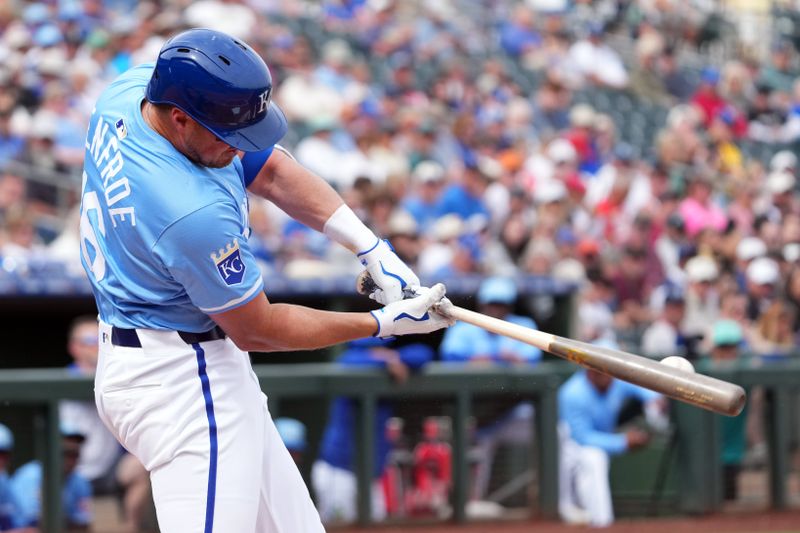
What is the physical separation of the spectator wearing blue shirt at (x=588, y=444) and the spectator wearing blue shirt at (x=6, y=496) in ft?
9.96

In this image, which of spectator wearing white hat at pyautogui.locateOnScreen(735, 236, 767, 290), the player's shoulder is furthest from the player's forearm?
spectator wearing white hat at pyautogui.locateOnScreen(735, 236, 767, 290)

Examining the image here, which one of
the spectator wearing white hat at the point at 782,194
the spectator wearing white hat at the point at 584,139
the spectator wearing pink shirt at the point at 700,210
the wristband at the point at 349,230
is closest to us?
the wristband at the point at 349,230

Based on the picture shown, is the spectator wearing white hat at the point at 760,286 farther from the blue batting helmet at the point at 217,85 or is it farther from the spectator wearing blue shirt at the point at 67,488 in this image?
the blue batting helmet at the point at 217,85

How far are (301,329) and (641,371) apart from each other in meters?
0.95

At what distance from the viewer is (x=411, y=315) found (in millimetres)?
3723

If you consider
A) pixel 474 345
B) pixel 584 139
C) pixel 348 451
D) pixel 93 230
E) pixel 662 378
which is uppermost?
pixel 584 139

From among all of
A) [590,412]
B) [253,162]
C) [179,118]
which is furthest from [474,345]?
[179,118]

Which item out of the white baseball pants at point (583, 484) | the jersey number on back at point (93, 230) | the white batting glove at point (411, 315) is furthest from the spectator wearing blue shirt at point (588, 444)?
the jersey number on back at point (93, 230)

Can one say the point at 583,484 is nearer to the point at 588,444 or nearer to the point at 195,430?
the point at 588,444

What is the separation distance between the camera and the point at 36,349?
27.4 feet

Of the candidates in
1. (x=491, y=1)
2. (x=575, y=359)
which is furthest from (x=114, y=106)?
(x=491, y=1)

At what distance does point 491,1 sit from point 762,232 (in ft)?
18.8

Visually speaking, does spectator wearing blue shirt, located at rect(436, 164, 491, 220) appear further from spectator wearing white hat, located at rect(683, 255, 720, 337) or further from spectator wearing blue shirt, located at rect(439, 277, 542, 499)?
spectator wearing blue shirt, located at rect(439, 277, 542, 499)

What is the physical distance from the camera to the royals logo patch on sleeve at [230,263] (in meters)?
3.34
